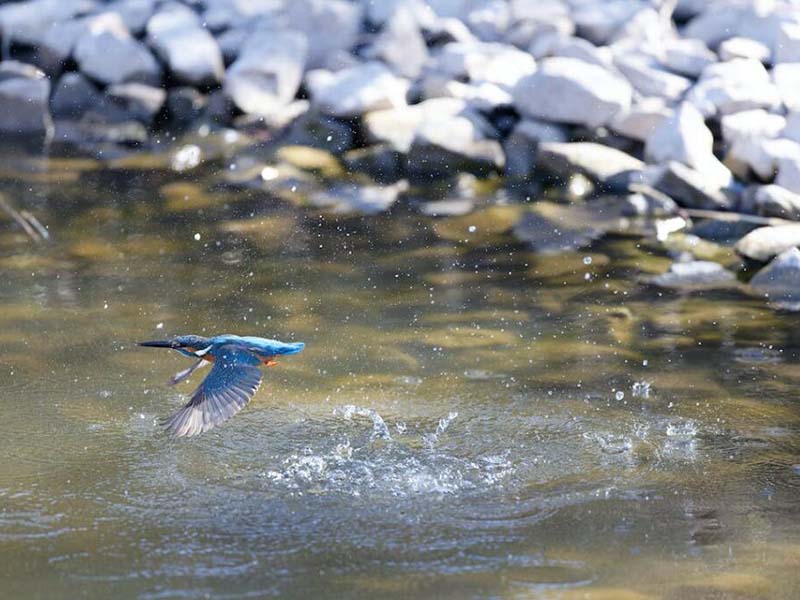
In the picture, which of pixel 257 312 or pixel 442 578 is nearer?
pixel 442 578

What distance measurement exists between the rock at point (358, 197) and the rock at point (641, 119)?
1.60 meters

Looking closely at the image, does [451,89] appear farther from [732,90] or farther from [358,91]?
[732,90]

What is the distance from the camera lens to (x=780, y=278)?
6.72m

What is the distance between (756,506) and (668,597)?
2.51ft

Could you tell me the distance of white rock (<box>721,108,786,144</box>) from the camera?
Answer: 8156mm

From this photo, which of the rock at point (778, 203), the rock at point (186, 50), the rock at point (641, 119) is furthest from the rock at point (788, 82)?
the rock at point (186, 50)

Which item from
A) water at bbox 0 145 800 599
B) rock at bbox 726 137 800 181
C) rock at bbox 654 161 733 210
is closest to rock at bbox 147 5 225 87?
water at bbox 0 145 800 599

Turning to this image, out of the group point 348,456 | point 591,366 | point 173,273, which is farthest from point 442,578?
point 173,273

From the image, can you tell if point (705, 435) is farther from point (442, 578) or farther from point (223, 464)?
point (223, 464)

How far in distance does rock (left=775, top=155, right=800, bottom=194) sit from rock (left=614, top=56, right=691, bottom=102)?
55.5 inches

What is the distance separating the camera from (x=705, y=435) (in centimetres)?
501

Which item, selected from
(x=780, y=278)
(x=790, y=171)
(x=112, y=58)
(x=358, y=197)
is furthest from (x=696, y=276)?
(x=112, y=58)

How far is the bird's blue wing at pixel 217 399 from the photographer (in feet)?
13.7

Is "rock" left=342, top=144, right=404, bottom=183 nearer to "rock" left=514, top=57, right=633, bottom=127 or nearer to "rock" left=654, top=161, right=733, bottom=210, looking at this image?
"rock" left=514, top=57, right=633, bottom=127
